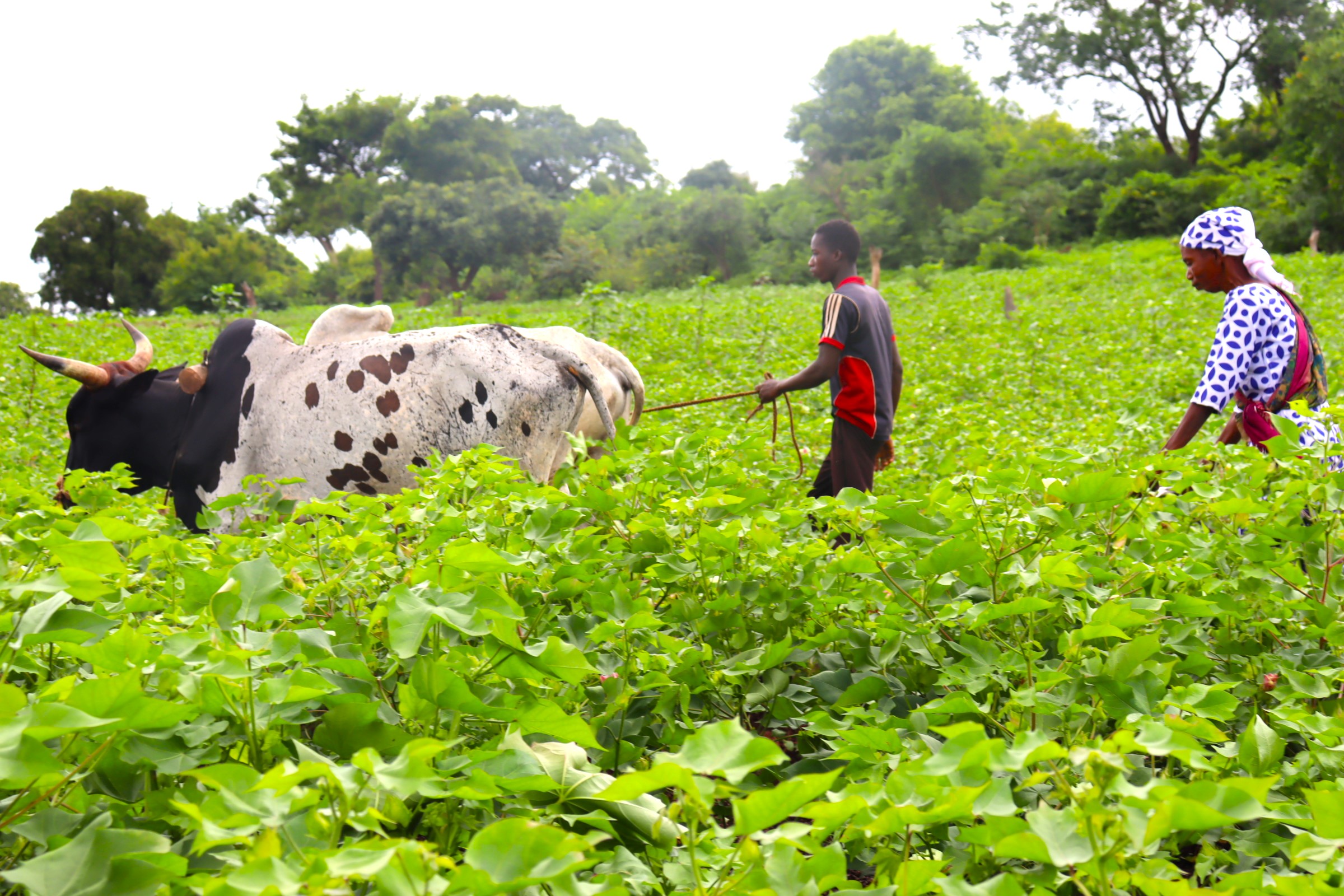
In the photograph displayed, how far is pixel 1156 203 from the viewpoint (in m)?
31.7

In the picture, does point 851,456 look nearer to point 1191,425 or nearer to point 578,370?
point 578,370

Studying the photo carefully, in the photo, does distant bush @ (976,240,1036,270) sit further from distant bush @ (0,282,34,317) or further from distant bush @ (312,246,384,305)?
distant bush @ (0,282,34,317)

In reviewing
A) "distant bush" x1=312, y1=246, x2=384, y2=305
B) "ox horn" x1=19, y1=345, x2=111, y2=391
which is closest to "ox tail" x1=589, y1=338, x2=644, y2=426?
"ox horn" x1=19, y1=345, x2=111, y2=391

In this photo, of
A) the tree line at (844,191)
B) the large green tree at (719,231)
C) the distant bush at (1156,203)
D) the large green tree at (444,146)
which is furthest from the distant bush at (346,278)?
the distant bush at (1156,203)

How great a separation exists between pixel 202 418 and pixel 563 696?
4.24 m

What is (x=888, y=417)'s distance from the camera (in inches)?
200

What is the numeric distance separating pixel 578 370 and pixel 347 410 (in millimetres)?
1233

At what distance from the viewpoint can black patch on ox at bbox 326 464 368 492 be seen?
193 inches

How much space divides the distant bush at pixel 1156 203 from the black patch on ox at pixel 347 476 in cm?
3252

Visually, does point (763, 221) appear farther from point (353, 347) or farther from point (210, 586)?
point (210, 586)

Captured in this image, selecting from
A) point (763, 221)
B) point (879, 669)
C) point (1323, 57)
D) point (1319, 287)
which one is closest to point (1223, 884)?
point (879, 669)

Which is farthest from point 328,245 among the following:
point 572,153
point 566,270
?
point 572,153

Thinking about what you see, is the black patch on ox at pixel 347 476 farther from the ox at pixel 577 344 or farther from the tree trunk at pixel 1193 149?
the tree trunk at pixel 1193 149

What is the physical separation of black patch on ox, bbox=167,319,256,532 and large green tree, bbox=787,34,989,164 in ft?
155
